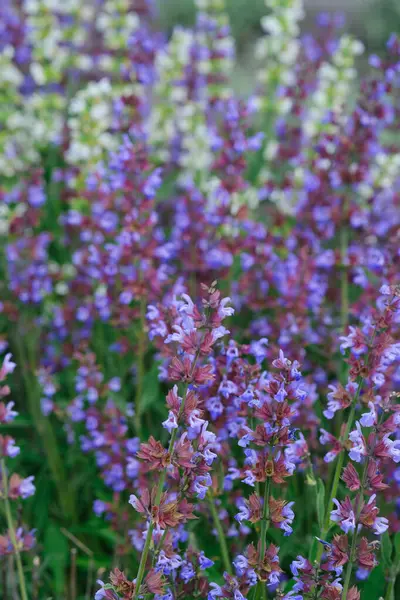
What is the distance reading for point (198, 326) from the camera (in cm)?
154

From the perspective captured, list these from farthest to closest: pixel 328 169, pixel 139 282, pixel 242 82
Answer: pixel 242 82 < pixel 328 169 < pixel 139 282

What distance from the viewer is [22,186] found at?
11.1ft

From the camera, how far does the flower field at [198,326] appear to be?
1.59 meters

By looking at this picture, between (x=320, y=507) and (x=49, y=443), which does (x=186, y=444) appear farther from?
(x=49, y=443)

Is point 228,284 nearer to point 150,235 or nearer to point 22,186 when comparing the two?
point 150,235

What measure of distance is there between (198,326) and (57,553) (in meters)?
1.46

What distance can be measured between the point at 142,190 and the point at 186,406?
1135 mm

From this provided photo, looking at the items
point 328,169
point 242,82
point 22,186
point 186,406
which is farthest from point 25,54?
point 242,82

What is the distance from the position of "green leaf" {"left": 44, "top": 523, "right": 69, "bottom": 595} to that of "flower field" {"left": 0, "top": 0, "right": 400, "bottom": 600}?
12 millimetres

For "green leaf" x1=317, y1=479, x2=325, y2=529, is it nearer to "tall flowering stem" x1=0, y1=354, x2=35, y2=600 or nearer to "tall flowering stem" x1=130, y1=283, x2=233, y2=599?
"tall flowering stem" x1=130, y1=283, x2=233, y2=599

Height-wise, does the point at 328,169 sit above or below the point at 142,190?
above

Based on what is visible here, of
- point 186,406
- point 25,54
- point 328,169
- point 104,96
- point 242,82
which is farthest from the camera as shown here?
point 242,82

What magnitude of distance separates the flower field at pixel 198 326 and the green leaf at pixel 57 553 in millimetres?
12

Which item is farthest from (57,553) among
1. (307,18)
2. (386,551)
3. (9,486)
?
(307,18)
